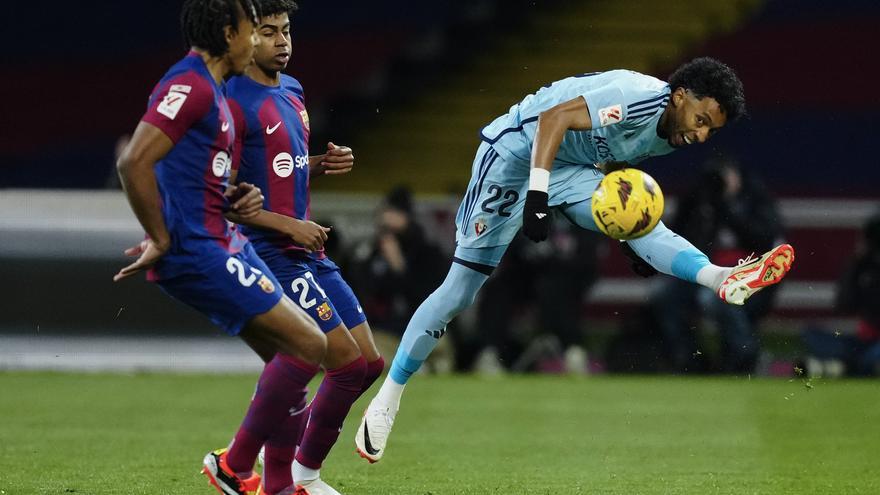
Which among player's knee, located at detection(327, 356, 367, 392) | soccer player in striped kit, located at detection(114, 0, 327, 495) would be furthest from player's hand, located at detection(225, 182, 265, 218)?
player's knee, located at detection(327, 356, 367, 392)

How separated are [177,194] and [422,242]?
7355mm

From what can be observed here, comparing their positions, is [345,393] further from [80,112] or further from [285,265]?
[80,112]

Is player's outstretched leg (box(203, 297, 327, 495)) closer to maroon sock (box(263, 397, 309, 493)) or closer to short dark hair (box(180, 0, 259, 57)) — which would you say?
maroon sock (box(263, 397, 309, 493))

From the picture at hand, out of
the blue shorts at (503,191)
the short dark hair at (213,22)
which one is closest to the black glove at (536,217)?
the blue shorts at (503,191)

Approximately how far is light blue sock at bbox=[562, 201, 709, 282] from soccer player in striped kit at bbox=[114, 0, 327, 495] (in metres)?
2.04

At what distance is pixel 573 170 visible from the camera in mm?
7418

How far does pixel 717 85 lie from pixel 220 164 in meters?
2.44

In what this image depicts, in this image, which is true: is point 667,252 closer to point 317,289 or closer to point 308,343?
point 317,289

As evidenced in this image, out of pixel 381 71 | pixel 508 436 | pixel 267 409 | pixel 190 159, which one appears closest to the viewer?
pixel 190 159

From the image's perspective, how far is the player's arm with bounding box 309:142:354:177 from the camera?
6.76m

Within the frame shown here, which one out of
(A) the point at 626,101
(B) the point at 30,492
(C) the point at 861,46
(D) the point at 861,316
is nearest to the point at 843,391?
(D) the point at 861,316

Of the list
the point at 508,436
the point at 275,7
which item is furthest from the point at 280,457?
the point at 508,436

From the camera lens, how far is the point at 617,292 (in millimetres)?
14227

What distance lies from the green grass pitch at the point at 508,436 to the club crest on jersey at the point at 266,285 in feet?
4.65
